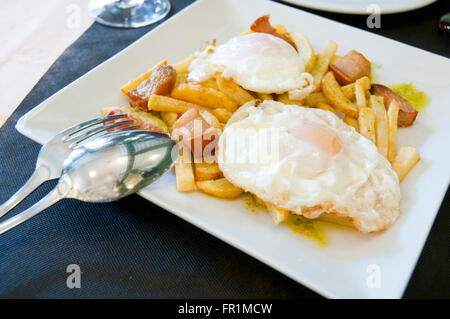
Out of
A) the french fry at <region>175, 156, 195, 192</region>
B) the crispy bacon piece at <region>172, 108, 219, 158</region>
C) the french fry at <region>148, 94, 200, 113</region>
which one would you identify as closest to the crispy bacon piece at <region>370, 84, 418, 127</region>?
the crispy bacon piece at <region>172, 108, 219, 158</region>

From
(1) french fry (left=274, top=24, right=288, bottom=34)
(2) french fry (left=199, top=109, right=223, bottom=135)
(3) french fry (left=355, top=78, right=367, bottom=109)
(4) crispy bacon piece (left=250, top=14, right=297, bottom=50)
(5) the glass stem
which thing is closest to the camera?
(2) french fry (left=199, top=109, right=223, bottom=135)

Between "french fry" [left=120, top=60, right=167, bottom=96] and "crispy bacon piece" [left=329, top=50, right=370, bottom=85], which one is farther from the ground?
"crispy bacon piece" [left=329, top=50, right=370, bottom=85]

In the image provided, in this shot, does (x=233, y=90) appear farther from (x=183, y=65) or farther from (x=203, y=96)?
(x=183, y=65)

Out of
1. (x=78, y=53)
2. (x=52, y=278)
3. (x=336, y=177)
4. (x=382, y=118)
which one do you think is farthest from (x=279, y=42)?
(x=52, y=278)

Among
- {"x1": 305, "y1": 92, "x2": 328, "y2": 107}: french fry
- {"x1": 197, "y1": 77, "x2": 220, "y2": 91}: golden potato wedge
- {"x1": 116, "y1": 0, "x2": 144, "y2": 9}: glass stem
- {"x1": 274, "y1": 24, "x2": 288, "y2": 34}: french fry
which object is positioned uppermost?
{"x1": 274, "y1": 24, "x2": 288, "y2": 34}: french fry

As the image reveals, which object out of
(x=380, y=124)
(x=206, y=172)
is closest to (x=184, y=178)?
(x=206, y=172)

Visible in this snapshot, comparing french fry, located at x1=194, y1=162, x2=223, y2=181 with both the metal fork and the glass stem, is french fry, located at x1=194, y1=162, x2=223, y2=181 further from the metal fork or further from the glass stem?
the glass stem
